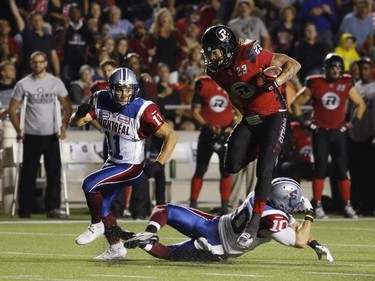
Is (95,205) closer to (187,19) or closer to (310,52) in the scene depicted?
(310,52)

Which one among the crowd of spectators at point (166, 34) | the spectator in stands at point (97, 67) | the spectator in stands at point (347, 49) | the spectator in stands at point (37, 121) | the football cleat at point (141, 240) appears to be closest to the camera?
the football cleat at point (141, 240)

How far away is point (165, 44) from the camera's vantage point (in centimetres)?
1928

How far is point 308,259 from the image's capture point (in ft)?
32.3

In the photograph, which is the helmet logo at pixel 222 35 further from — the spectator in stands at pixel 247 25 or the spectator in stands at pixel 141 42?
the spectator in stands at pixel 141 42

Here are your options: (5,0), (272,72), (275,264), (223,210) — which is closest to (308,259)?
(275,264)

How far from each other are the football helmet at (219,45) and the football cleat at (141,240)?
174cm

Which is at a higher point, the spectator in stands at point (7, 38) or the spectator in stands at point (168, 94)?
the spectator in stands at point (7, 38)

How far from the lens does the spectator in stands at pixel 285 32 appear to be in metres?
19.5

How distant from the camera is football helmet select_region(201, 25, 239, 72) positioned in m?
9.88

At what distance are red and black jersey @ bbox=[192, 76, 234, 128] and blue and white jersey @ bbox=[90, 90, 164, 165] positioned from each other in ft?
18.8

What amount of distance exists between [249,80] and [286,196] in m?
1.32

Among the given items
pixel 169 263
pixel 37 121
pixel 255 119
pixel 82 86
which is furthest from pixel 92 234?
pixel 82 86

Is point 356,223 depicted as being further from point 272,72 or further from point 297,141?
point 272,72

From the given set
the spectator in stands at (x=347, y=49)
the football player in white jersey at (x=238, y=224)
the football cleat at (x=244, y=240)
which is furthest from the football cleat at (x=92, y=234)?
the spectator in stands at (x=347, y=49)
